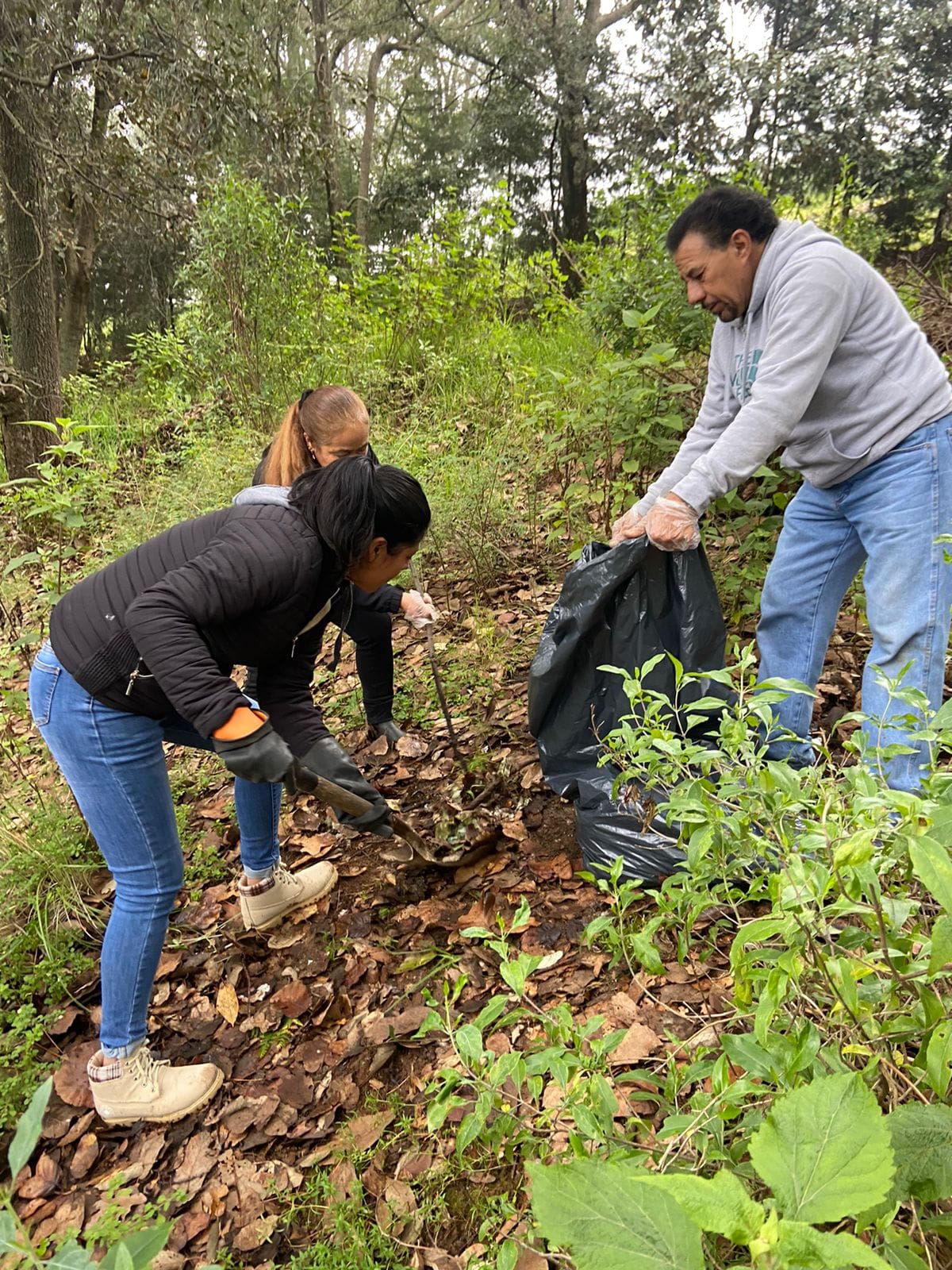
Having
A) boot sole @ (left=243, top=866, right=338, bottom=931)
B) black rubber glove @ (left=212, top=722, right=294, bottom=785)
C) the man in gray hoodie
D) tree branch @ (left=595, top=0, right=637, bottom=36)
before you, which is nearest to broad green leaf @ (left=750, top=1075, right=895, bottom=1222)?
black rubber glove @ (left=212, top=722, right=294, bottom=785)

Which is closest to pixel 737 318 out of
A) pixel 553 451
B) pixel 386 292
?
pixel 553 451

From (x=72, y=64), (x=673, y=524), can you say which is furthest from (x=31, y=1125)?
(x=72, y=64)

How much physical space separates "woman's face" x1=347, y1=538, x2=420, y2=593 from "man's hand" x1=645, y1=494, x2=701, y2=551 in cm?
75

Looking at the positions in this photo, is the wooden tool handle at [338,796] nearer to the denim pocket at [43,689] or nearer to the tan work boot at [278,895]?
the tan work boot at [278,895]

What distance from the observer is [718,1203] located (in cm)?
61

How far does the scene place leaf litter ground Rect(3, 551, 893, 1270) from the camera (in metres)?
1.86

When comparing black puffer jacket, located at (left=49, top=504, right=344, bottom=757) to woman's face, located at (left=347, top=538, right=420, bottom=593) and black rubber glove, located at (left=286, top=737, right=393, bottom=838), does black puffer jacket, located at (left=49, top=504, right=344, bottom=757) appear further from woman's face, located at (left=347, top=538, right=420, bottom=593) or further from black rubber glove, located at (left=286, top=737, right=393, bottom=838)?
black rubber glove, located at (left=286, top=737, right=393, bottom=838)

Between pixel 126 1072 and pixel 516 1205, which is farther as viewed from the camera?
pixel 126 1072

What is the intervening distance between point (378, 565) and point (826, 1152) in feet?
5.33

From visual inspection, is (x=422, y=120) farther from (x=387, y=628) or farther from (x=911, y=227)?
(x=387, y=628)

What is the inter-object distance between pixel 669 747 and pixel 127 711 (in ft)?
4.43

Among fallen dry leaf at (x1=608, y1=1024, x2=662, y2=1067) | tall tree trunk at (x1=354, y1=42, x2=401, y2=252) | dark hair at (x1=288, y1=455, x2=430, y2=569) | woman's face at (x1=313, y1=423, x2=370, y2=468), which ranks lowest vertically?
fallen dry leaf at (x1=608, y1=1024, x2=662, y2=1067)

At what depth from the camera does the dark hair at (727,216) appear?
2.18m

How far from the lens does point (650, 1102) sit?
1.74 m
